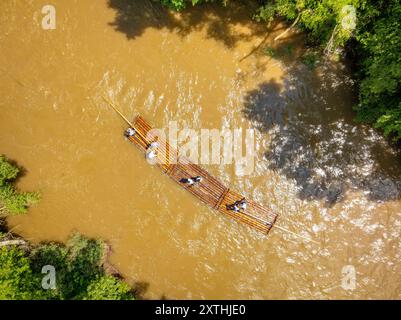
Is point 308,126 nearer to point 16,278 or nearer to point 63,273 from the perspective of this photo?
point 63,273

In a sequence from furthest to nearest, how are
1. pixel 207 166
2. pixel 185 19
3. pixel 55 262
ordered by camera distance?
pixel 185 19, pixel 207 166, pixel 55 262

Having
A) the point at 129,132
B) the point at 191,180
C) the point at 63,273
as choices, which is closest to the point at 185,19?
Result: the point at 129,132

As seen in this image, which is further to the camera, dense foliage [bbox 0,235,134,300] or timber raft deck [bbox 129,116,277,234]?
timber raft deck [bbox 129,116,277,234]

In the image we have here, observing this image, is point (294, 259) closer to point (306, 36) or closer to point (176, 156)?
point (176, 156)

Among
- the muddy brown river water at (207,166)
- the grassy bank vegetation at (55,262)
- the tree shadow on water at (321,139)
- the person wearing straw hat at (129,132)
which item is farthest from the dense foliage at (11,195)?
the tree shadow on water at (321,139)

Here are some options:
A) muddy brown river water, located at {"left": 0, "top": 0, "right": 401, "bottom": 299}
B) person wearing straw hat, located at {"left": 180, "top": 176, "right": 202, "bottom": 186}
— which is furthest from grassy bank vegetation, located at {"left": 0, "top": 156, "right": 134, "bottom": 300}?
person wearing straw hat, located at {"left": 180, "top": 176, "right": 202, "bottom": 186}

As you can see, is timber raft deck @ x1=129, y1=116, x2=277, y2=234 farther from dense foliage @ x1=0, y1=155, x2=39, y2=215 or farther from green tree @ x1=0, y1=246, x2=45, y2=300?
green tree @ x1=0, y1=246, x2=45, y2=300

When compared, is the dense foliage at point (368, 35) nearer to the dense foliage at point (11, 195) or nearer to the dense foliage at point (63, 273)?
the dense foliage at point (11, 195)
